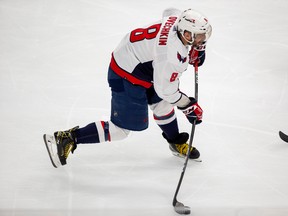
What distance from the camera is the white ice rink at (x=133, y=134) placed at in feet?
8.92

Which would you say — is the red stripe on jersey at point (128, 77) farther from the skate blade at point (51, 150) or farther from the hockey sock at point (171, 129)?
the skate blade at point (51, 150)

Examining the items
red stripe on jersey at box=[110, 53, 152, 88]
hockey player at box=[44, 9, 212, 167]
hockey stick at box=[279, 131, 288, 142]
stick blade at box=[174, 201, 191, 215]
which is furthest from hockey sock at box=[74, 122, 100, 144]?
hockey stick at box=[279, 131, 288, 142]

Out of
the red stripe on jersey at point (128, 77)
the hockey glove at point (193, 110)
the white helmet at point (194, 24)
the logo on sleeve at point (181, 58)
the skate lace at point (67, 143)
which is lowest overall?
the skate lace at point (67, 143)

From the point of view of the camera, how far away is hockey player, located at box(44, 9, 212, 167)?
253 cm

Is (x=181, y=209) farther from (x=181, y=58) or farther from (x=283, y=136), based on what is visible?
(x=283, y=136)

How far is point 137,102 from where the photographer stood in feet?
9.19

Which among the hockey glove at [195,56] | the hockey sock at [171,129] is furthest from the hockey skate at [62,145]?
the hockey glove at [195,56]

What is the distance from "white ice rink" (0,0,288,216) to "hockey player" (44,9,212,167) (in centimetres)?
26

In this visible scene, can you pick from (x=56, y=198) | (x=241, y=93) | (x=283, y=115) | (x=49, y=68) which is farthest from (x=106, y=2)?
(x=56, y=198)

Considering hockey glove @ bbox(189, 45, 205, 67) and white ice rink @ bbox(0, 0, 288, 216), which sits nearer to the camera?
white ice rink @ bbox(0, 0, 288, 216)

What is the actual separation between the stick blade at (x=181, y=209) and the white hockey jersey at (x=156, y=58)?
1.88ft

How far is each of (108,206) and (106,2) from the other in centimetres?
333

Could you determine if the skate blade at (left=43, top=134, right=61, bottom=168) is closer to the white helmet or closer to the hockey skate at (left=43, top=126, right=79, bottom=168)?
the hockey skate at (left=43, top=126, right=79, bottom=168)

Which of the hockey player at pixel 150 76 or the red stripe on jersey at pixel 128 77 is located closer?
the hockey player at pixel 150 76
